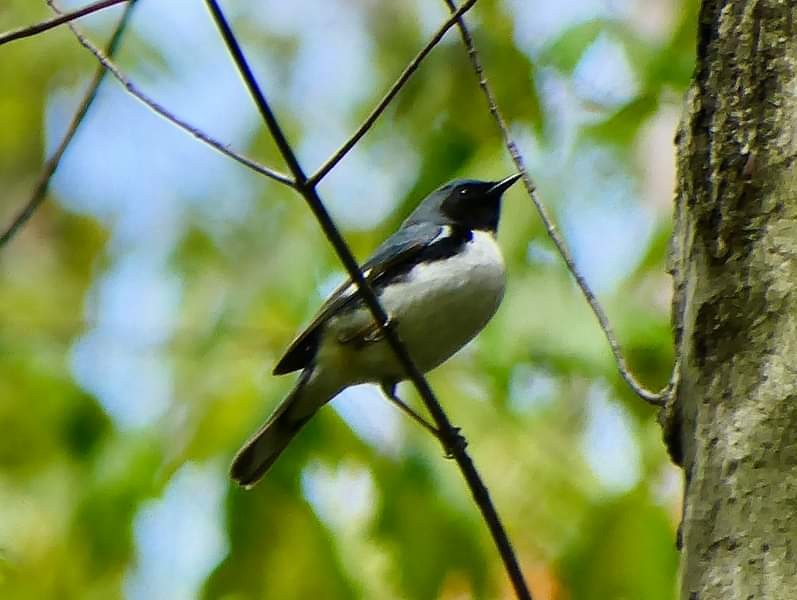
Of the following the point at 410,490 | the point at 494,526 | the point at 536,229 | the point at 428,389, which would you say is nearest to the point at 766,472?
the point at 494,526

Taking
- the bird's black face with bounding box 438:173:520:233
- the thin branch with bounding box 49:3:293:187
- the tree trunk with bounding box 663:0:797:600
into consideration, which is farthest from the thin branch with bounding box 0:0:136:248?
the bird's black face with bounding box 438:173:520:233

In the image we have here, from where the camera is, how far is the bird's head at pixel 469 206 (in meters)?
3.24

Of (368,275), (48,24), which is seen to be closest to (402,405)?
(368,275)

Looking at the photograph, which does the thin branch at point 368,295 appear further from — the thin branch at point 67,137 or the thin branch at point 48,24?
the thin branch at point 67,137

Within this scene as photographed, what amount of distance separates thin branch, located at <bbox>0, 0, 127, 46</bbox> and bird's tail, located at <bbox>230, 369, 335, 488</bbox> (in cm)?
103

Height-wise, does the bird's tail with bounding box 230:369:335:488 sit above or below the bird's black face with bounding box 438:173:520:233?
below

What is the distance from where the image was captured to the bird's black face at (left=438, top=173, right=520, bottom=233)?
3254 mm

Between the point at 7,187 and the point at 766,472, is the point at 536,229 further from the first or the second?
the point at 7,187

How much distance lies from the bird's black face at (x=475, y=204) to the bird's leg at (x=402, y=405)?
2.16ft

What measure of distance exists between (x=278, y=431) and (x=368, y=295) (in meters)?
0.98

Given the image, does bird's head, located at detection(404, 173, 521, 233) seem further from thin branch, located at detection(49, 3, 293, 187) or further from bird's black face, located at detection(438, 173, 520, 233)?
thin branch, located at detection(49, 3, 293, 187)

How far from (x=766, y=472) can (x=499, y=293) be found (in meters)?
1.25

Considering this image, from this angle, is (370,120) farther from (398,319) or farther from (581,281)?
Result: (398,319)

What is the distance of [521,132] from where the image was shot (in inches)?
115
